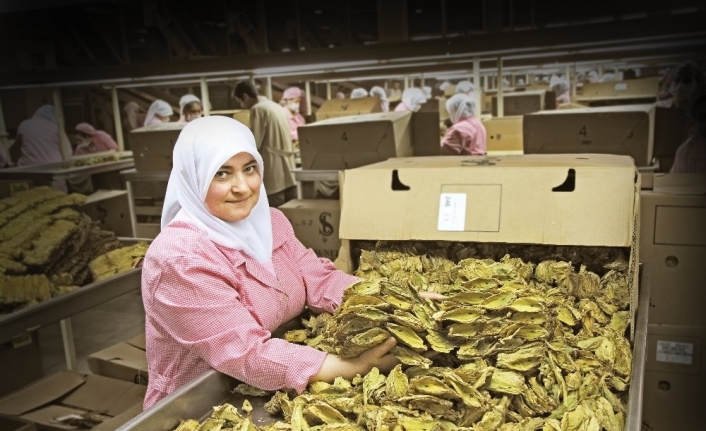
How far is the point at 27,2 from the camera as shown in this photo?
103 inches

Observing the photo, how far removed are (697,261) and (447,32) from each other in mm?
1438

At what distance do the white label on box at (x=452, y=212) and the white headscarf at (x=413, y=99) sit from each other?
16.8 ft

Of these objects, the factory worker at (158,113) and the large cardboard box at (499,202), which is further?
the factory worker at (158,113)

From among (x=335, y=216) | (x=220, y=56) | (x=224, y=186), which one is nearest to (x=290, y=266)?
(x=224, y=186)

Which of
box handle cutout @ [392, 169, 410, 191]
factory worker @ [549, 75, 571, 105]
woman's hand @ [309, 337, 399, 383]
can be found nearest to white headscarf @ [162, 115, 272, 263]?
woman's hand @ [309, 337, 399, 383]

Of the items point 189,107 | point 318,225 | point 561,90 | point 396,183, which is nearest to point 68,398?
point 318,225

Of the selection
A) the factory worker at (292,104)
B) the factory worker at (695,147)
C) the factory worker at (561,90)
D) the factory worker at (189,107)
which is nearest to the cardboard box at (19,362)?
the factory worker at (189,107)

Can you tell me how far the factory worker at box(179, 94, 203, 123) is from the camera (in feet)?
9.93

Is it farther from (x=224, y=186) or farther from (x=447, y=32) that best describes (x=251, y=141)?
(x=447, y=32)

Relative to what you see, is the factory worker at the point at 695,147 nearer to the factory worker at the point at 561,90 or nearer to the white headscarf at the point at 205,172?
the white headscarf at the point at 205,172

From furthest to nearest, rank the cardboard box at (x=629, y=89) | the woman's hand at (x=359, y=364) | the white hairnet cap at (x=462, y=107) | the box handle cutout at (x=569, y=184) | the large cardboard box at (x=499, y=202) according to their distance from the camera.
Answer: the cardboard box at (x=629, y=89) → the white hairnet cap at (x=462, y=107) → the box handle cutout at (x=569, y=184) → the large cardboard box at (x=499, y=202) → the woman's hand at (x=359, y=364)

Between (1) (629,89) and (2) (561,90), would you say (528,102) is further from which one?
(2) (561,90)

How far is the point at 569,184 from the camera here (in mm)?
1895

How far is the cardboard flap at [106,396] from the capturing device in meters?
2.44
